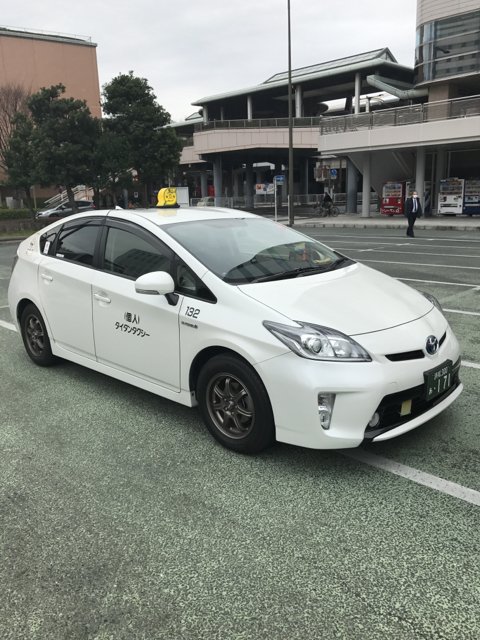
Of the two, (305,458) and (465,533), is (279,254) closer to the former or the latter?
(305,458)

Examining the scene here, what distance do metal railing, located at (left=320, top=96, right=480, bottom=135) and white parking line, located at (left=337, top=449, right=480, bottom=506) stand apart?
23184mm

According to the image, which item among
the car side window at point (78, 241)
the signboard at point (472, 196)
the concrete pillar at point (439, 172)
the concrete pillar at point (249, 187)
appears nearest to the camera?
the car side window at point (78, 241)

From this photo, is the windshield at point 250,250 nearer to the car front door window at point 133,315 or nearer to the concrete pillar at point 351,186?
the car front door window at point 133,315

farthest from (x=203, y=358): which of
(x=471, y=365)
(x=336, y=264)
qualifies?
(x=471, y=365)

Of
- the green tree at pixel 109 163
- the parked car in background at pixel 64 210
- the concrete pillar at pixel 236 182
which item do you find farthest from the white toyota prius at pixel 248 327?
the concrete pillar at pixel 236 182

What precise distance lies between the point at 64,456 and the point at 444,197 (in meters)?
26.5

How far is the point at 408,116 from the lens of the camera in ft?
80.1

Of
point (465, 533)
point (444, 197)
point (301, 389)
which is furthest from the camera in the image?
point (444, 197)

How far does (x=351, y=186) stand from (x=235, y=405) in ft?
109

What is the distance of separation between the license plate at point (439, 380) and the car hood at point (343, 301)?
351 millimetres

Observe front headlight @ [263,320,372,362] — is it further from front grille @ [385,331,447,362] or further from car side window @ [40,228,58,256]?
car side window @ [40,228,58,256]

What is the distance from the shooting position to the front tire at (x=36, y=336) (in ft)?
16.1

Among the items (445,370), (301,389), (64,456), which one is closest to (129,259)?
(64,456)

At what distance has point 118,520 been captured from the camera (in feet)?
8.96
